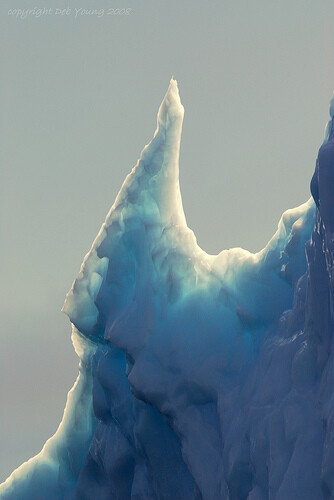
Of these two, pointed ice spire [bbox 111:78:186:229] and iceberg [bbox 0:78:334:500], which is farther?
pointed ice spire [bbox 111:78:186:229]

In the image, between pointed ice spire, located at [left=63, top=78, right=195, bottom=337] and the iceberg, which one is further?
pointed ice spire, located at [left=63, top=78, right=195, bottom=337]

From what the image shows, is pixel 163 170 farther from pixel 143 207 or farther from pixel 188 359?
pixel 188 359

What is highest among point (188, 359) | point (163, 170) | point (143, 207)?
point (163, 170)

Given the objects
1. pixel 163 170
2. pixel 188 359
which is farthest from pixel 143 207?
pixel 188 359

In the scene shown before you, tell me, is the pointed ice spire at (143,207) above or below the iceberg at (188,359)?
above

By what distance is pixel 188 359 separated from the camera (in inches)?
275

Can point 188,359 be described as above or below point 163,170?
below

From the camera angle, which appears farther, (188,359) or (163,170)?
(163,170)

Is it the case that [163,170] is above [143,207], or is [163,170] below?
above

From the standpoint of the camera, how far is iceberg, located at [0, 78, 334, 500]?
222 inches

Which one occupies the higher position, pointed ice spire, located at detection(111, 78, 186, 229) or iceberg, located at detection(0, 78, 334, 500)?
pointed ice spire, located at detection(111, 78, 186, 229)

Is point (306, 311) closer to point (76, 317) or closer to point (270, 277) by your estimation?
point (270, 277)

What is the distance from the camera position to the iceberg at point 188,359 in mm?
5637

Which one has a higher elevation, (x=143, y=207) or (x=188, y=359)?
(x=143, y=207)
